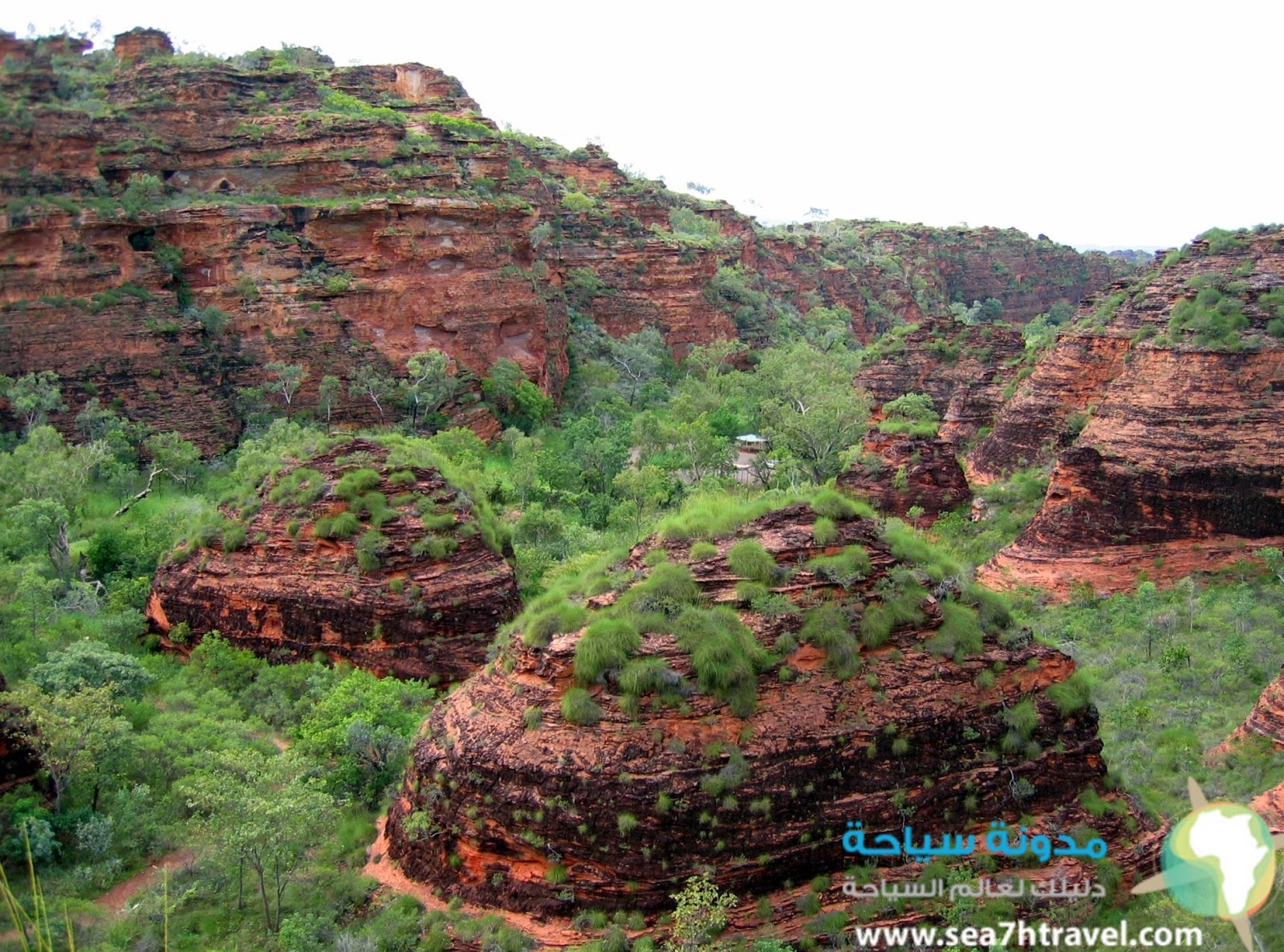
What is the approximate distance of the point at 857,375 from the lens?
49.4 meters

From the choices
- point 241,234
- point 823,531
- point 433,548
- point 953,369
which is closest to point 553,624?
point 823,531

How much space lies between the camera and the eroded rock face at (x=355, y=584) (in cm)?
2184

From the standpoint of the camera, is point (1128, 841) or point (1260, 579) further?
point (1260, 579)

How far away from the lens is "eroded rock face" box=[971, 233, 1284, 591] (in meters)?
25.2

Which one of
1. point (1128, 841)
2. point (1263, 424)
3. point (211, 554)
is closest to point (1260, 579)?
point (1263, 424)

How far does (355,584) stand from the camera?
2198 centimetres

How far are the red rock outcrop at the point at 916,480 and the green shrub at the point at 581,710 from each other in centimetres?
2184

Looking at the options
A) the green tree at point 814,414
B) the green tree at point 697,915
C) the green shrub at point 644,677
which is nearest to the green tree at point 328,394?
the green tree at point 814,414

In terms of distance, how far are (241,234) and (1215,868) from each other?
4203 centimetres

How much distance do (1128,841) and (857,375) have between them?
3774 centimetres

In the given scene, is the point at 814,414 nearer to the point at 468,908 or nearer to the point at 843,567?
the point at 843,567

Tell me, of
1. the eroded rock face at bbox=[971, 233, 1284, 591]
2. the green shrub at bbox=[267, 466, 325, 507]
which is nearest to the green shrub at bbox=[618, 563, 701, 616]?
the green shrub at bbox=[267, 466, 325, 507]

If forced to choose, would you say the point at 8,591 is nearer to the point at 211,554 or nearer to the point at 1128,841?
the point at 211,554

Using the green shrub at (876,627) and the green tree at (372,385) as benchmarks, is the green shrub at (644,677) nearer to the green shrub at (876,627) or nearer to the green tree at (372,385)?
the green shrub at (876,627)
